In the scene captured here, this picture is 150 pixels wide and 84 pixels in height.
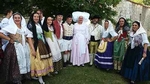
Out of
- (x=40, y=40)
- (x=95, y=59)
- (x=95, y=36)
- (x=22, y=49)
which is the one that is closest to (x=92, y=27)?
(x=95, y=36)

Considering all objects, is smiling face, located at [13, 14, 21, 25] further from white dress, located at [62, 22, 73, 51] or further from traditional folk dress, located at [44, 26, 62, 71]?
white dress, located at [62, 22, 73, 51]

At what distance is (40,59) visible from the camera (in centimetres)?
547

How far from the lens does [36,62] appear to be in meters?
5.41

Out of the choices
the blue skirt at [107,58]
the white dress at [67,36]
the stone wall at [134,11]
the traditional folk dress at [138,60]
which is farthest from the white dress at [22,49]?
the stone wall at [134,11]

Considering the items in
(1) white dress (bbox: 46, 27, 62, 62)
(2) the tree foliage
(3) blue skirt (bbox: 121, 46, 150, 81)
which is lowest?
(3) blue skirt (bbox: 121, 46, 150, 81)

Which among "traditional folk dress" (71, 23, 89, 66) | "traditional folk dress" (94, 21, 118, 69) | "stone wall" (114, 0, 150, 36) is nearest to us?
"traditional folk dress" (94, 21, 118, 69)

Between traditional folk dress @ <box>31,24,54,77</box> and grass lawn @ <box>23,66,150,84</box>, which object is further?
grass lawn @ <box>23,66,150,84</box>

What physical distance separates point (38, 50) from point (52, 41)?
642mm

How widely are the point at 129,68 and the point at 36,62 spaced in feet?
7.78

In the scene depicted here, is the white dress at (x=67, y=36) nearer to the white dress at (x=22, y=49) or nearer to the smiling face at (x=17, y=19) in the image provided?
the white dress at (x=22, y=49)

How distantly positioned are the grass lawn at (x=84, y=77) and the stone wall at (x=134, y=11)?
31.9 feet

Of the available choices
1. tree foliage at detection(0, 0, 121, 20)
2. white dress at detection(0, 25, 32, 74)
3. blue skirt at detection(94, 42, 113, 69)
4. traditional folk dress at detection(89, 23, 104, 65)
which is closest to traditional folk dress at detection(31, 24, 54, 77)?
white dress at detection(0, 25, 32, 74)

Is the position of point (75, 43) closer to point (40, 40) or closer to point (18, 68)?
point (40, 40)

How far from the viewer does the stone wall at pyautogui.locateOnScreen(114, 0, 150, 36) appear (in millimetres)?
16230
